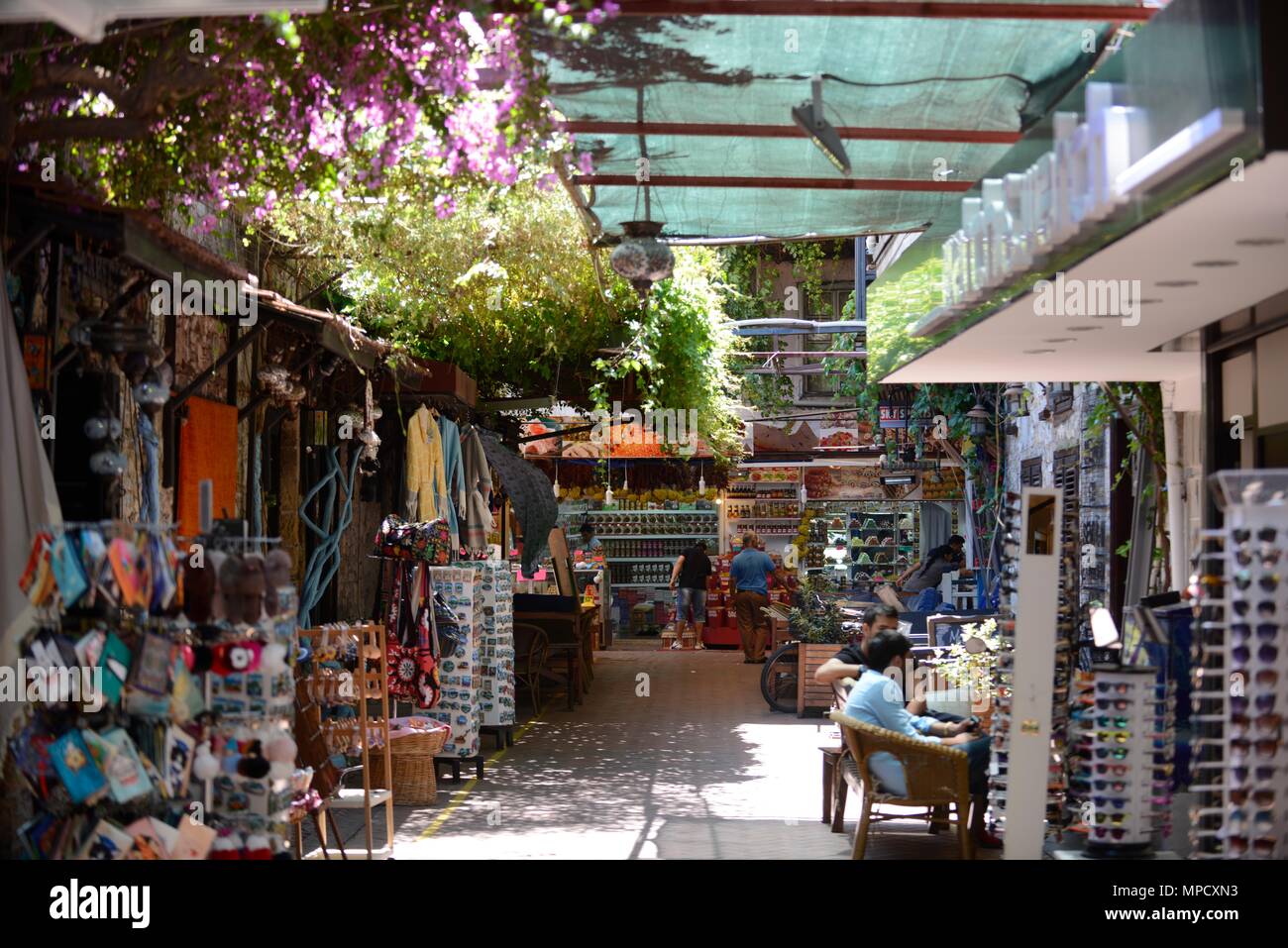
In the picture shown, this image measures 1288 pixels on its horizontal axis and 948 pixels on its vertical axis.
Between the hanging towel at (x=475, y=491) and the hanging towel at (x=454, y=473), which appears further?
the hanging towel at (x=475, y=491)

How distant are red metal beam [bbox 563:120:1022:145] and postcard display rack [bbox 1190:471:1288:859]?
3240 mm

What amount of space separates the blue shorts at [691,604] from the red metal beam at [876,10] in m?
16.2

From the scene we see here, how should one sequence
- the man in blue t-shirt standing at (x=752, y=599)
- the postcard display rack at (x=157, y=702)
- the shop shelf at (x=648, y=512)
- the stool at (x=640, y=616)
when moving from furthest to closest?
the shop shelf at (x=648, y=512) → the stool at (x=640, y=616) → the man in blue t-shirt standing at (x=752, y=599) → the postcard display rack at (x=157, y=702)

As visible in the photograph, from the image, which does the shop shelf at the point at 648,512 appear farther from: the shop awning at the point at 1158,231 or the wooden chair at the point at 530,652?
the shop awning at the point at 1158,231

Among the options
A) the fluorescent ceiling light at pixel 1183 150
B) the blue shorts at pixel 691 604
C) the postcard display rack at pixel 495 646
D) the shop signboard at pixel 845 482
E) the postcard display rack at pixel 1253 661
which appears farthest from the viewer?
the shop signboard at pixel 845 482

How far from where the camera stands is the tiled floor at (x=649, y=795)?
7930 millimetres

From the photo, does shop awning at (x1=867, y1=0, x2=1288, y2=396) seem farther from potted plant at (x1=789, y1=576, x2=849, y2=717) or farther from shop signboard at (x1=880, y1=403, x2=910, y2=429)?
shop signboard at (x1=880, y1=403, x2=910, y2=429)

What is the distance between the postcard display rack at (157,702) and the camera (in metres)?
4.62

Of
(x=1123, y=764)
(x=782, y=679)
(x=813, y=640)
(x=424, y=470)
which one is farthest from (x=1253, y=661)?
(x=782, y=679)

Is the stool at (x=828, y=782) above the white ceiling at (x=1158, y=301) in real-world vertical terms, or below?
below

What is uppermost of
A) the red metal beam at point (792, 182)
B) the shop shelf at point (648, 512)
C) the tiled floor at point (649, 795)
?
the red metal beam at point (792, 182)

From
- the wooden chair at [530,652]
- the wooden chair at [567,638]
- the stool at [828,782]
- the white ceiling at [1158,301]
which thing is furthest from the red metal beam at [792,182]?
the wooden chair at [567,638]
